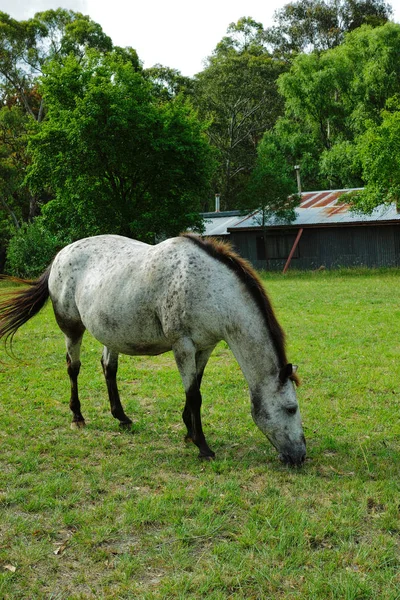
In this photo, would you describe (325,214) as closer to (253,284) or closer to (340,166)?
(340,166)

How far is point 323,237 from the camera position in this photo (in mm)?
27656

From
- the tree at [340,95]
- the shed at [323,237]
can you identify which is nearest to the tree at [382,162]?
the shed at [323,237]

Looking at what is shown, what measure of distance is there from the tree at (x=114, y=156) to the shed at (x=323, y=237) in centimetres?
549

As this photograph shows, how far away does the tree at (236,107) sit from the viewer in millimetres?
43375

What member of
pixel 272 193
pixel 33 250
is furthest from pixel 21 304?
pixel 272 193

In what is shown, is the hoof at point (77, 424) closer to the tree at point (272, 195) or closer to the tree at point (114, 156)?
the tree at point (114, 156)

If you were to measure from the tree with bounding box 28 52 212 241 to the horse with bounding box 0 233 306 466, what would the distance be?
18087 millimetres

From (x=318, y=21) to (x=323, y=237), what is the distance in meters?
30.2

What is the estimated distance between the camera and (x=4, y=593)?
2.88 m

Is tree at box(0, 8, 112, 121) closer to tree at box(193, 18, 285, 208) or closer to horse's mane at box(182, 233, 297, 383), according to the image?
tree at box(193, 18, 285, 208)

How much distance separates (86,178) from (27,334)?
1384 centimetres

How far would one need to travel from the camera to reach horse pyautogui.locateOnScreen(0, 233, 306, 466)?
4.44 m

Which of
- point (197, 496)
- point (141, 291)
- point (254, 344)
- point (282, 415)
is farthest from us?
point (141, 291)

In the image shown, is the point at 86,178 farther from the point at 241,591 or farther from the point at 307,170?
the point at 241,591
